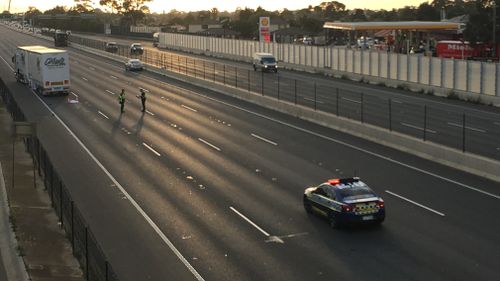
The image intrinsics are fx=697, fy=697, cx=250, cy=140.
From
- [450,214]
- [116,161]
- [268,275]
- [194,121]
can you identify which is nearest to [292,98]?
[194,121]

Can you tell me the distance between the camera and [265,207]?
22.1 meters

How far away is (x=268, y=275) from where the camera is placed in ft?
53.2

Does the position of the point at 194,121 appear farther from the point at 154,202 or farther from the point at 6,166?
the point at 154,202

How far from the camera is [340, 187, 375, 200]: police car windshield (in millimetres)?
19844

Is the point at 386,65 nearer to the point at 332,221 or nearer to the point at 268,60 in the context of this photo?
the point at 268,60

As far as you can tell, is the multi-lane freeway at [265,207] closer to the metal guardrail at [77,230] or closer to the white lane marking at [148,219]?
the white lane marking at [148,219]

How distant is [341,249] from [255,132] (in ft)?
62.8

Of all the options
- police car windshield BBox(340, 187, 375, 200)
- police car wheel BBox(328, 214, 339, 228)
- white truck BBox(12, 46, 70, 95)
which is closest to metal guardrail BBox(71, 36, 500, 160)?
police car windshield BBox(340, 187, 375, 200)

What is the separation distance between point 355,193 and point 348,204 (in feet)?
2.11

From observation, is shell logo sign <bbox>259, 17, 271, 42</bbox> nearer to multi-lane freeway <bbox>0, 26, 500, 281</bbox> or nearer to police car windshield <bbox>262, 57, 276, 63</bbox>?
police car windshield <bbox>262, 57, 276, 63</bbox>

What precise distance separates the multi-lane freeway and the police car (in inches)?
15.6

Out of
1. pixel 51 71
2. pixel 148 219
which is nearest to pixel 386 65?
pixel 51 71

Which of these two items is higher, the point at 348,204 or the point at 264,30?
the point at 264,30

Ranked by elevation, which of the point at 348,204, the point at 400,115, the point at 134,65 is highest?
the point at 134,65
